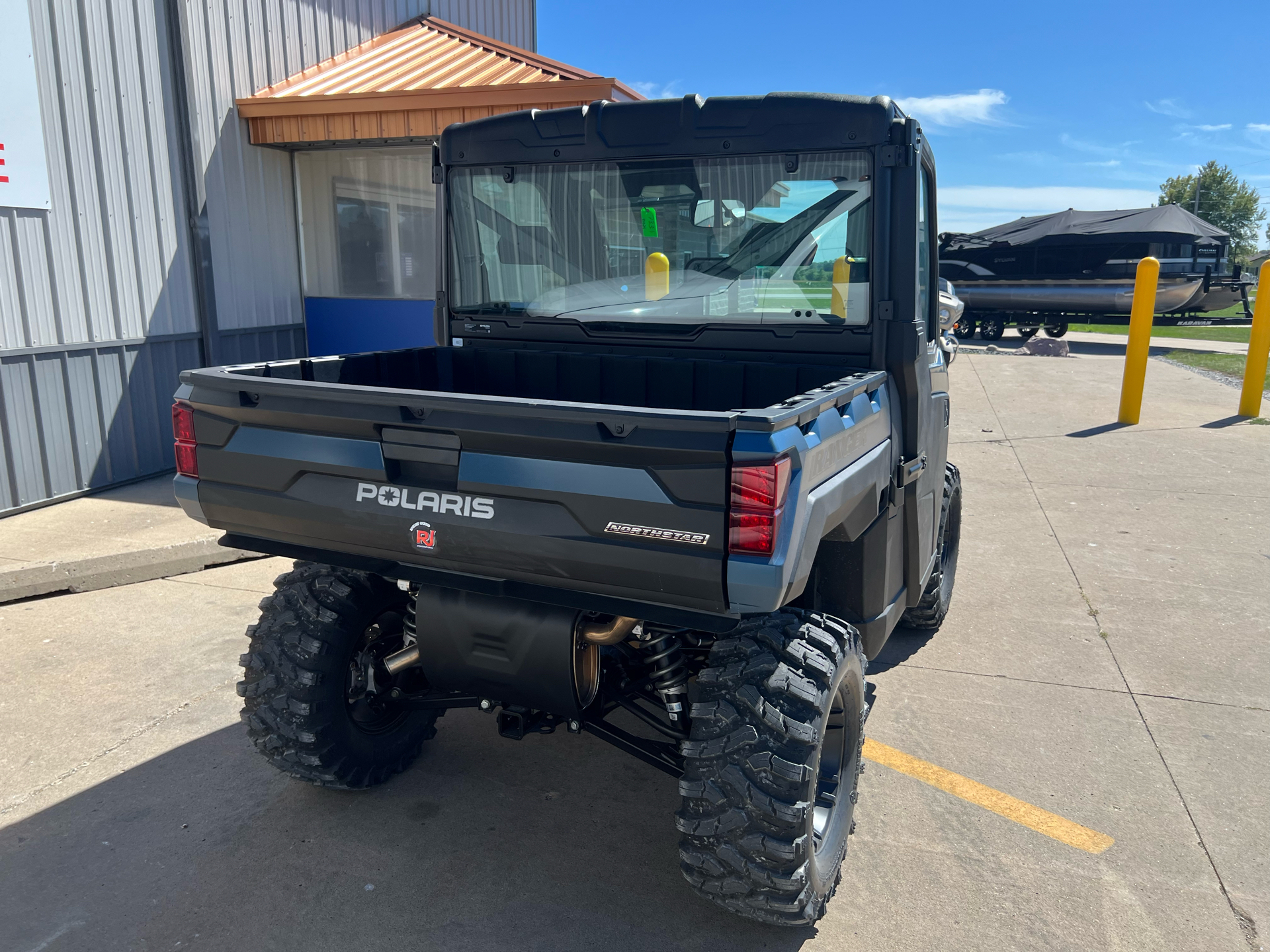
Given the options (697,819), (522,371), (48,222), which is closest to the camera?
(697,819)

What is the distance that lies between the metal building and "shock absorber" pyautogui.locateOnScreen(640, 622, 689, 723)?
578cm

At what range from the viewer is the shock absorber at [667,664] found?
2.86 metres

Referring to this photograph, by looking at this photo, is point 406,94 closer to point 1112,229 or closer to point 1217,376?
point 1217,376

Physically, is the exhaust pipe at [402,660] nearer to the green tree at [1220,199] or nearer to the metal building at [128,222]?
the metal building at [128,222]

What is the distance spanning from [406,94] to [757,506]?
7.17 metres

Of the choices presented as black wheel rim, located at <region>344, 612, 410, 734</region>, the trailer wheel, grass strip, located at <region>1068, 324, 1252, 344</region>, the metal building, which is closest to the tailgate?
black wheel rim, located at <region>344, 612, 410, 734</region>

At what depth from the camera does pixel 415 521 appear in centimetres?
259

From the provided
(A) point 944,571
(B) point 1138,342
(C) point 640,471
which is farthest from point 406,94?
(B) point 1138,342

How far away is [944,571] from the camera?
17.1ft

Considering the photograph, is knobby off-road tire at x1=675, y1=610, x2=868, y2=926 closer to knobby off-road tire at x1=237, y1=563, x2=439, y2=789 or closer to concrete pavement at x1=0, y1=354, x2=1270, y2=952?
concrete pavement at x1=0, y1=354, x2=1270, y2=952

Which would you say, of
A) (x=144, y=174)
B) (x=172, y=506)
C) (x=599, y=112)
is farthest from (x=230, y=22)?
(x=599, y=112)

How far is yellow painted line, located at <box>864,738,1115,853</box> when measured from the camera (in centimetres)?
324

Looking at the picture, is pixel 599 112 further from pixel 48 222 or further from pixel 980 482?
pixel 980 482

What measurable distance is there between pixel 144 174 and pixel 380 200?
260 cm
